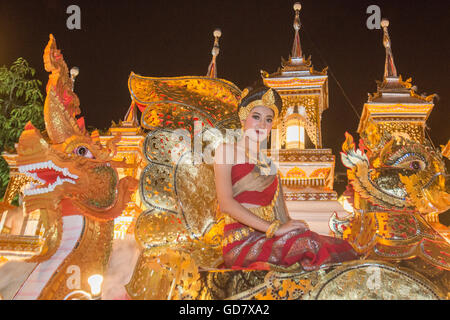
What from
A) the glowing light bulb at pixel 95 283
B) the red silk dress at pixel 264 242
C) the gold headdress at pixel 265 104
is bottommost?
the glowing light bulb at pixel 95 283

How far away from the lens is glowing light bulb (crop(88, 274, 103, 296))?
2.47 meters

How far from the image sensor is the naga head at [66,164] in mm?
2537

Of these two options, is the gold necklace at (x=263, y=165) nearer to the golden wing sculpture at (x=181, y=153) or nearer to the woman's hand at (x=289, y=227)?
the golden wing sculpture at (x=181, y=153)

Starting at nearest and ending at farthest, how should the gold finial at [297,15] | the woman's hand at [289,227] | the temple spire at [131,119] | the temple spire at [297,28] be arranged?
the woman's hand at [289,227] → the temple spire at [297,28] → the gold finial at [297,15] → the temple spire at [131,119]

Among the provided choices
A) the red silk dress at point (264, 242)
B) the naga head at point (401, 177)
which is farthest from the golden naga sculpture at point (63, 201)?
the naga head at point (401, 177)

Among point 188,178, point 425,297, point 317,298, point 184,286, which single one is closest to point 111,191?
point 188,178

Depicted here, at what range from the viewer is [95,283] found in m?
2.50

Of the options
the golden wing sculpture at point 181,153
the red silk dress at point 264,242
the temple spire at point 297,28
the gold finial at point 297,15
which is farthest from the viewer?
the gold finial at point 297,15

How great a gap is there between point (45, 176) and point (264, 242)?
161cm

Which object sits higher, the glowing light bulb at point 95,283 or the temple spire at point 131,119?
the temple spire at point 131,119

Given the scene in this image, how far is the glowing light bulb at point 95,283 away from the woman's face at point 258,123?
5.04 feet

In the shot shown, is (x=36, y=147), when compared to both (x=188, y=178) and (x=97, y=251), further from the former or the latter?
(x=188, y=178)
